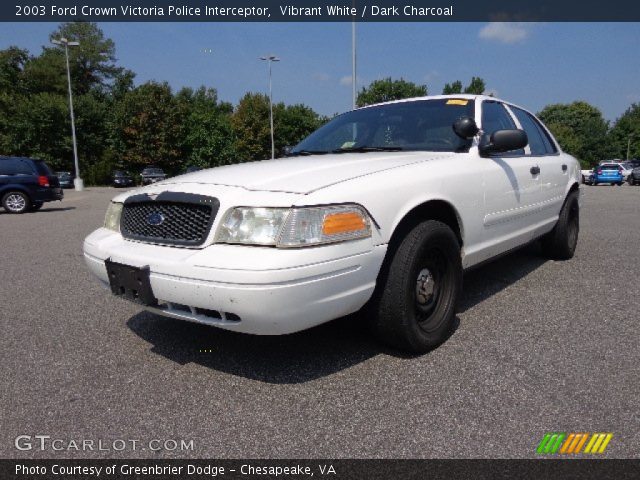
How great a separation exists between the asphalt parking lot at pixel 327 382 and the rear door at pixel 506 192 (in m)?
0.53

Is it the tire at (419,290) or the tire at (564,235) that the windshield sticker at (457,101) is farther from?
the tire at (564,235)

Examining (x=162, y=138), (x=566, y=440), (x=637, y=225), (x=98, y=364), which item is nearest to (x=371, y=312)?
(x=566, y=440)

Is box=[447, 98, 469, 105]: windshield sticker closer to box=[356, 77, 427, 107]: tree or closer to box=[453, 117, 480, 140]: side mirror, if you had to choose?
box=[453, 117, 480, 140]: side mirror

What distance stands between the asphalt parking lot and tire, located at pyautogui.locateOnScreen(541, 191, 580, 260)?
1.06 meters

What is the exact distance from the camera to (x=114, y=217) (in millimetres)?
2779

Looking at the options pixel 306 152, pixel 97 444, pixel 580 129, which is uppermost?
pixel 580 129

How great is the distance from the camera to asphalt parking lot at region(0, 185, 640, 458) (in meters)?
1.87

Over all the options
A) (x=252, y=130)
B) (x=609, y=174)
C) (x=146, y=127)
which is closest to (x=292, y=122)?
(x=252, y=130)

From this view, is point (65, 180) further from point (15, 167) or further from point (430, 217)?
point (430, 217)

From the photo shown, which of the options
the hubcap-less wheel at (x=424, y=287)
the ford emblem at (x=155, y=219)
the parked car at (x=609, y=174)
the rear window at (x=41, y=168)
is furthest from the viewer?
the parked car at (x=609, y=174)

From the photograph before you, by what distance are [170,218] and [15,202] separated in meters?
12.8

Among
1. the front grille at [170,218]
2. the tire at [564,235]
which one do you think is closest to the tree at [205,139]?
the tire at [564,235]

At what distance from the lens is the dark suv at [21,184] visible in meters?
12.5

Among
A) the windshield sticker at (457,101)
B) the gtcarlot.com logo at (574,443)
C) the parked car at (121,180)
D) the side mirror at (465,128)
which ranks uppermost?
the windshield sticker at (457,101)
